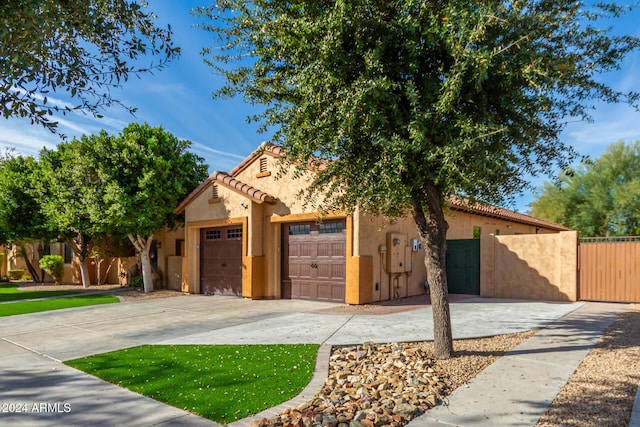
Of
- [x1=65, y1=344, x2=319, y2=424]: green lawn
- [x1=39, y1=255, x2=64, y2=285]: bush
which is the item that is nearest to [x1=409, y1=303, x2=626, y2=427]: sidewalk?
[x1=65, y1=344, x2=319, y2=424]: green lawn

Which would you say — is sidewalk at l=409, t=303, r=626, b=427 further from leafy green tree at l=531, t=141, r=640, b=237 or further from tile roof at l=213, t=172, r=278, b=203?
leafy green tree at l=531, t=141, r=640, b=237

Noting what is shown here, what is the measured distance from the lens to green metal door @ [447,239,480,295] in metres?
15.7

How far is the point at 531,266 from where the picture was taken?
14.4 m

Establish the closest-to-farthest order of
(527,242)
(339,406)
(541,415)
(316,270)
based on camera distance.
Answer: (541,415)
(339,406)
(316,270)
(527,242)

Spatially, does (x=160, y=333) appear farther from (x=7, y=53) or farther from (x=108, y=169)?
(x=108, y=169)

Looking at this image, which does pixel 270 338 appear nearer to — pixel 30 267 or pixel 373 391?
pixel 373 391

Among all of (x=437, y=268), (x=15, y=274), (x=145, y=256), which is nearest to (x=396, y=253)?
(x=437, y=268)

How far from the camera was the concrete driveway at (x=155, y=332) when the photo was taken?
15.5 feet

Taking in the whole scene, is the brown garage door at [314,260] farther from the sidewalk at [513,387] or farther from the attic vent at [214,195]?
the sidewalk at [513,387]

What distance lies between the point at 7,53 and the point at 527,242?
15013 mm

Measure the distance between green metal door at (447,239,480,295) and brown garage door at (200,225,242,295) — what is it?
325 inches

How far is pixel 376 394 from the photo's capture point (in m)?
4.97

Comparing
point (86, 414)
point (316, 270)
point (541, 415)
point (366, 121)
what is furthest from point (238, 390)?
point (316, 270)

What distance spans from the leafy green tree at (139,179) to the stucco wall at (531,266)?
1241 cm
